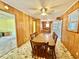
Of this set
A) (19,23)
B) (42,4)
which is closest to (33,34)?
(19,23)

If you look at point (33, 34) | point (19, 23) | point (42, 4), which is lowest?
point (33, 34)

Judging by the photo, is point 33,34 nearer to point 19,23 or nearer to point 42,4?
point 19,23

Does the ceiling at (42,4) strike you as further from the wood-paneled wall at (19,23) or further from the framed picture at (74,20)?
the framed picture at (74,20)

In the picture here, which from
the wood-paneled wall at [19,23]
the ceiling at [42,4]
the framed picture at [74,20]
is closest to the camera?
the framed picture at [74,20]

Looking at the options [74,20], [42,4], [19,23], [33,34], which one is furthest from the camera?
[19,23]

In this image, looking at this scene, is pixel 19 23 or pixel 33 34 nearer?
pixel 33 34

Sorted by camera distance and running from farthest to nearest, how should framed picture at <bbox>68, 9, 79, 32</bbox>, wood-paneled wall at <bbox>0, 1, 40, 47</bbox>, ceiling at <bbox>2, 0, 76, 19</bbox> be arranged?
wood-paneled wall at <bbox>0, 1, 40, 47</bbox> < ceiling at <bbox>2, 0, 76, 19</bbox> < framed picture at <bbox>68, 9, 79, 32</bbox>

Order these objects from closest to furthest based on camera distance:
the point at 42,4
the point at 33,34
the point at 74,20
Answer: the point at 74,20 < the point at 42,4 < the point at 33,34

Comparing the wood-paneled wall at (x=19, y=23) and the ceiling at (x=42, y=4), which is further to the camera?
the wood-paneled wall at (x=19, y=23)

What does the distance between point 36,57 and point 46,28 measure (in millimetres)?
12270

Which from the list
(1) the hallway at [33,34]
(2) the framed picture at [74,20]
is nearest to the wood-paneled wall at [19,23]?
(1) the hallway at [33,34]

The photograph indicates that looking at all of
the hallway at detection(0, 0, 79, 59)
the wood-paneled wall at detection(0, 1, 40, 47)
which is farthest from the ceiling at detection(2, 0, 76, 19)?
the wood-paneled wall at detection(0, 1, 40, 47)

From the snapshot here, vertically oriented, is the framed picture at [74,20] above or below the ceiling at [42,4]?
below

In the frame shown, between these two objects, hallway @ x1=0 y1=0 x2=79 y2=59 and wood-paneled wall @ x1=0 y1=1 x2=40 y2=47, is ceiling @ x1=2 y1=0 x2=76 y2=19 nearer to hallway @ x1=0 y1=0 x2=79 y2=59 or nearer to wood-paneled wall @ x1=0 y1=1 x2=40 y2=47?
hallway @ x1=0 y1=0 x2=79 y2=59
